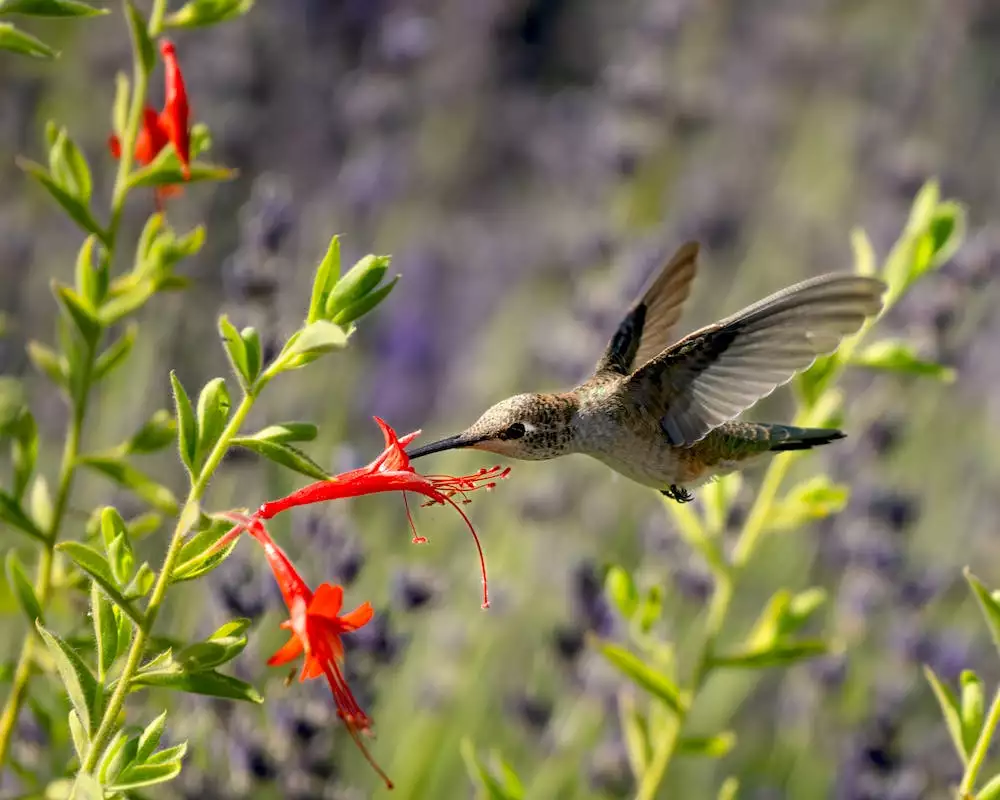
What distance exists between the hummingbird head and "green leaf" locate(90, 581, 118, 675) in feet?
1.42

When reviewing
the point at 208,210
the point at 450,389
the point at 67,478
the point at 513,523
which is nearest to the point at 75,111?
the point at 208,210

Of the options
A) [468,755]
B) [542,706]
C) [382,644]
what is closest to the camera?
[468,755]

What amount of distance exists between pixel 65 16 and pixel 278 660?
0.65m

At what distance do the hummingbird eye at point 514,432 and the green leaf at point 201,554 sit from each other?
54 cm

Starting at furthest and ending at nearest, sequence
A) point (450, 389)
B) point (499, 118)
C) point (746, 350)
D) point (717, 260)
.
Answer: point (499, 118), point (717, 260), point (450, 389), point (746, 350)

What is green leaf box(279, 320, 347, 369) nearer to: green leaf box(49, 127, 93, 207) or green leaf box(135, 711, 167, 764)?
green leaf box(135, 711, 167, 764)

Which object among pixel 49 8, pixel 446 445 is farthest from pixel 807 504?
pixel 49 8

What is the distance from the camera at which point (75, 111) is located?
5.43m

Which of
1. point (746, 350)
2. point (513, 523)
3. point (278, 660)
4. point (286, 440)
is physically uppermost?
point (746, 350)

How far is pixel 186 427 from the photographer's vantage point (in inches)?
39.6

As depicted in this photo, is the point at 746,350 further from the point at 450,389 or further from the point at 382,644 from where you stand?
the point at 450,389

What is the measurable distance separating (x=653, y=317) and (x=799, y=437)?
0.39 metres

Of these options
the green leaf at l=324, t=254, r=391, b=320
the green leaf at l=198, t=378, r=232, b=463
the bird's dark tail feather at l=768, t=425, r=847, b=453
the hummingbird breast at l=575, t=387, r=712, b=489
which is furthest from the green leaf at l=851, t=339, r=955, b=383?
the green leaf at l=198, t=378, r=232, b=463

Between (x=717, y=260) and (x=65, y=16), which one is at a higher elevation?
(x=717, y=260)
